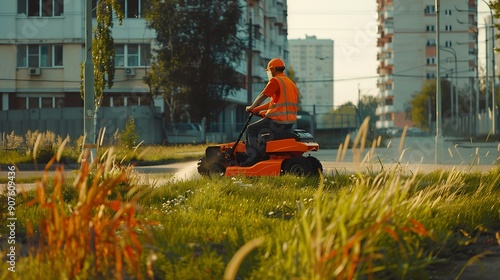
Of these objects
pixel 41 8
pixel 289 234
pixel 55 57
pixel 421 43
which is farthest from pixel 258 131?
pixel 421 43

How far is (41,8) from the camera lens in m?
60.9

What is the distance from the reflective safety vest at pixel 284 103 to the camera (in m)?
14.8

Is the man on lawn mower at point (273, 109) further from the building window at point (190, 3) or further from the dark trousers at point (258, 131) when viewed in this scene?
the building window at point (190, 3)

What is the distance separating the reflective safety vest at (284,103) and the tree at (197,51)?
107 feet

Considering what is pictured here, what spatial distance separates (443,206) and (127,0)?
54966 millimetres

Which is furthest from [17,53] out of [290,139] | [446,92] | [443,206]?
[446,92]

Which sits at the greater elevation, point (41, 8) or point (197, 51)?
point (41, 8)

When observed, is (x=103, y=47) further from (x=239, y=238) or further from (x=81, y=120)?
(x=239, y=238)

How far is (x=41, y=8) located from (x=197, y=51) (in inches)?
669

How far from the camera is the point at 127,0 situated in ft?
203

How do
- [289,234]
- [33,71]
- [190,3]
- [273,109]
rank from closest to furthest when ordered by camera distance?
[289,234]
[273,109]
[190,3]
[33,71]

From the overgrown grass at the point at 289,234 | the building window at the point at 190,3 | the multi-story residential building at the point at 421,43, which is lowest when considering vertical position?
the overgrown grass at the point at 289,234

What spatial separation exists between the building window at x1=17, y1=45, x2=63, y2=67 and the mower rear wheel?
46526 millimetres

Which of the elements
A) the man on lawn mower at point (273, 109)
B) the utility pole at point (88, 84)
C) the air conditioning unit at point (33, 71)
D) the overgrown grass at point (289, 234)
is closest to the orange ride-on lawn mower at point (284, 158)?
the man on lawn mower at point (273, 109)
